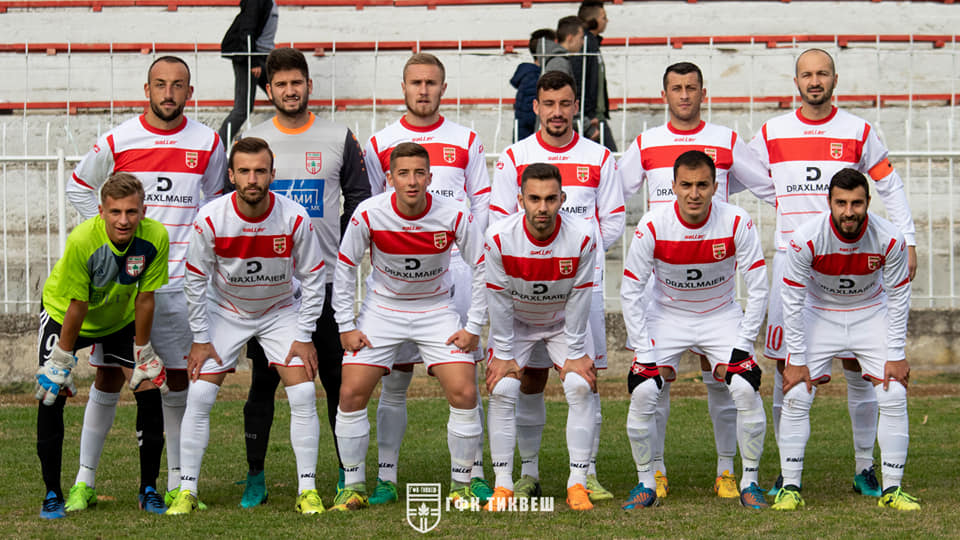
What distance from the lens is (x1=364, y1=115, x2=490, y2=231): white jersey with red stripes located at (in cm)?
714

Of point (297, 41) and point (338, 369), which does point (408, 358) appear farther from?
point (297, 41)

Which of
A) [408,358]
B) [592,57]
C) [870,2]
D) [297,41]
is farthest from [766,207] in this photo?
[408,358]

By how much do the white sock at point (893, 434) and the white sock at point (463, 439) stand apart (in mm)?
2191

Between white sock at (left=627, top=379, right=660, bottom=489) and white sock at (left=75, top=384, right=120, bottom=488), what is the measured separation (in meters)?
2.95

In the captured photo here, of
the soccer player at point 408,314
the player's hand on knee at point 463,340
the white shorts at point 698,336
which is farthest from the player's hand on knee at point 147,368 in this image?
the white shorts at point 698,336

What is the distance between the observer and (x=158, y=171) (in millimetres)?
6840

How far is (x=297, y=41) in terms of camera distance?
16438mm

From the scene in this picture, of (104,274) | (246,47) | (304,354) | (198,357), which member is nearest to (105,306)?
→ (104,274)

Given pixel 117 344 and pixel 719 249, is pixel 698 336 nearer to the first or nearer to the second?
pixel 719 249

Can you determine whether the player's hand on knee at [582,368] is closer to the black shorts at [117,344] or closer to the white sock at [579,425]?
the white sock at [579,425]

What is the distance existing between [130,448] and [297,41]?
9.04 m

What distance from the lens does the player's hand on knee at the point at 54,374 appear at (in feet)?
20.3

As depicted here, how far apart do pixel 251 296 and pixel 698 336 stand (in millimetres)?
2517

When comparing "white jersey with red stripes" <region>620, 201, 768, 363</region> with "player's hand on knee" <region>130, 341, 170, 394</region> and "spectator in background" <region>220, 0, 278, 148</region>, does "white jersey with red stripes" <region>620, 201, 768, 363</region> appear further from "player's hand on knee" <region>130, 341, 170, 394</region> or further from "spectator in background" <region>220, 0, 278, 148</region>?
"spectator in background" <region>220, 0, 278, 148</region>
